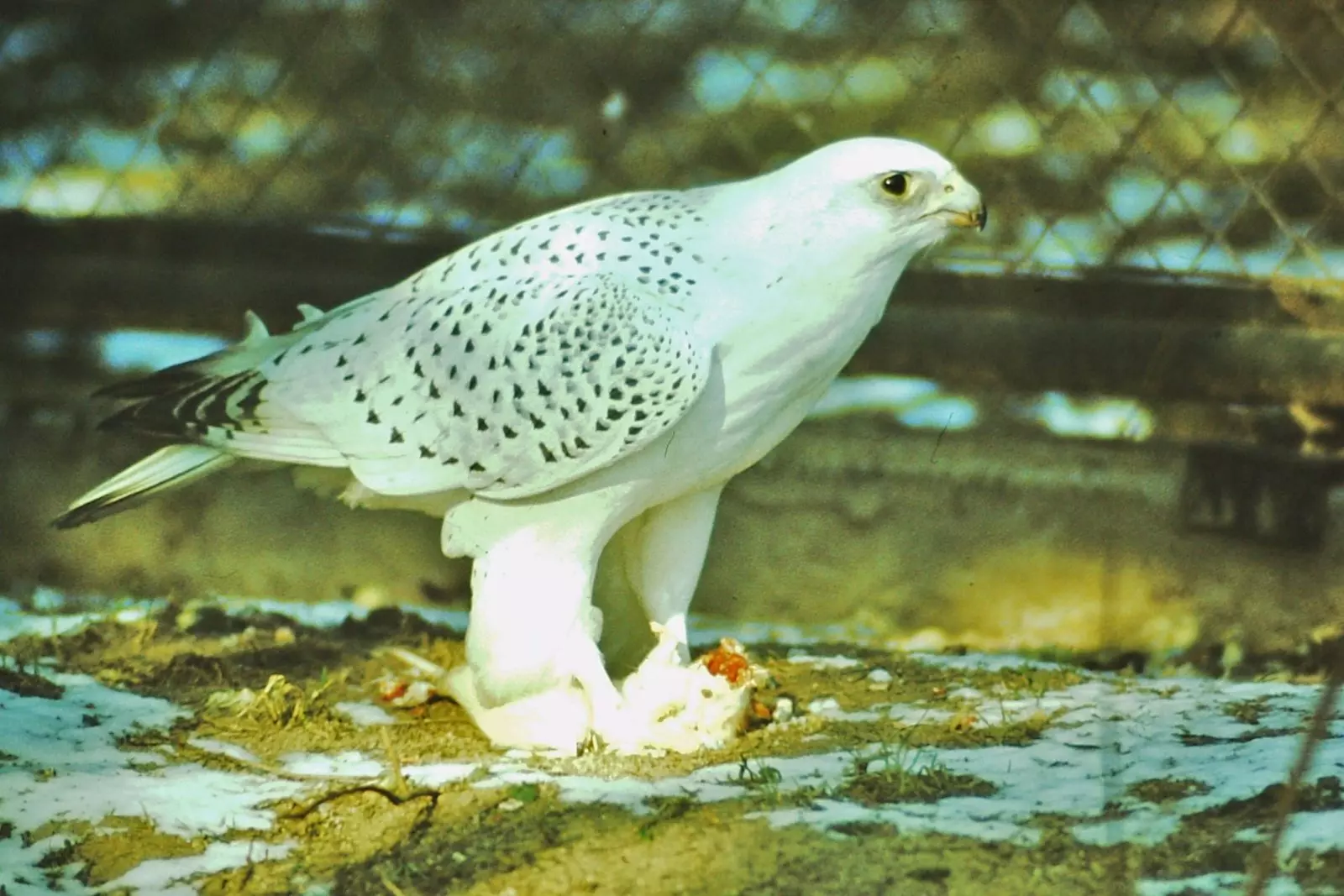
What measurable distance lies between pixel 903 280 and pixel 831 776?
5.01 feet

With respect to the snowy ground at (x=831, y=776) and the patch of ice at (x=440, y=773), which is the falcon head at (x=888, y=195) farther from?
the patch of ice at (x=440, y=773)

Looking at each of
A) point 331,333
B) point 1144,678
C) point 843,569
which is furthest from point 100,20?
point 1144,678

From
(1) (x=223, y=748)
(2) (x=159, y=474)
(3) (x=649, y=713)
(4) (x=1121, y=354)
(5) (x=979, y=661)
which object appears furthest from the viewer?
A: (4) (x=1121, y=354)

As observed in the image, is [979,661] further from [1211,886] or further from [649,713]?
[1211,886]

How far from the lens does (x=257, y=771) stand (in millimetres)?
2746

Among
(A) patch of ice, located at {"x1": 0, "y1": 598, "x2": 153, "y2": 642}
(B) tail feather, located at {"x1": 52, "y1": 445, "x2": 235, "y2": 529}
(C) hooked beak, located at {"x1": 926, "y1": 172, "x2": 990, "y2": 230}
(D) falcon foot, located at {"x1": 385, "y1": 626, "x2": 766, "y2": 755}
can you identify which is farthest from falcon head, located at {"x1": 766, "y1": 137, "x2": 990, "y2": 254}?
(A) patch of ice, located at {"x1": 0, "y1": 598, "x2": 153, "y2": 642}

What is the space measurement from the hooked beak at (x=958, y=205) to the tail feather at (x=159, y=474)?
148cm

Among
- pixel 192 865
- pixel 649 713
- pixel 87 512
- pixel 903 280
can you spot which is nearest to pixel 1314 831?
pixel 649 713

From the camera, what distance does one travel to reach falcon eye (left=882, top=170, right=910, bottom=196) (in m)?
→ 2.78

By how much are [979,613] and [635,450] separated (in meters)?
1.43

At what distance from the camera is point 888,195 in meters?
2.78

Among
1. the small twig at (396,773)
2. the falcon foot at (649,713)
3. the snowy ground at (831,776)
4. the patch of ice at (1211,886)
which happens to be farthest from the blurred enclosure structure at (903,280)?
the patch of ice at (1211,886)

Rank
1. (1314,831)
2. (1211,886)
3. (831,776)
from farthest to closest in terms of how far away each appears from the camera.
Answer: (831,776) → (1314,831) → (1211,886)

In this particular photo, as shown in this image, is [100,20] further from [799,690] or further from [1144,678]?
[1144,678]
